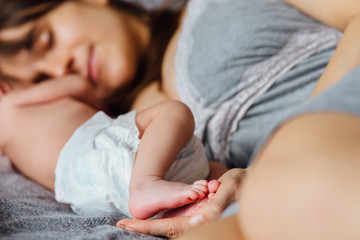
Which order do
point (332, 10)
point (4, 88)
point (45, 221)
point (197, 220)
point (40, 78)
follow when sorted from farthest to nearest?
point (40, 78) < point (4, 88) < point (332, 10) < point (45, 221) < point (197, 220)

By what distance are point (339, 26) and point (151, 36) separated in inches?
29.1

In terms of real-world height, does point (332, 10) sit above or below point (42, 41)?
above

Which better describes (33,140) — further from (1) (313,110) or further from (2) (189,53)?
(1) (313,110)

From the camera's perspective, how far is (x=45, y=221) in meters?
0.63

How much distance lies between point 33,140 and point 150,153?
42cm

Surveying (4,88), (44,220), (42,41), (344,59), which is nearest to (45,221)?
(44,220)

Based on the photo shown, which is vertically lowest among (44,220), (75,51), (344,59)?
(44,220)

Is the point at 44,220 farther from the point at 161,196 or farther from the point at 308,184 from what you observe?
the point at 308,184

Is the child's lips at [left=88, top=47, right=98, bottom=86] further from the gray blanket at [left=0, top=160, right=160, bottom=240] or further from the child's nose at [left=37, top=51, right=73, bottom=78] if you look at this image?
the gray blanket at [left=0, top=160, right=160, bottom=240]

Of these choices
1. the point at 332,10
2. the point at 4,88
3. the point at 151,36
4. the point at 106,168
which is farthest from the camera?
the point at 151,36

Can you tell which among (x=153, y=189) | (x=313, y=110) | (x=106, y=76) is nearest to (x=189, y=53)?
(x=106, y=76)

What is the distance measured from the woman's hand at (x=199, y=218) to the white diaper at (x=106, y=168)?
12 centimetres

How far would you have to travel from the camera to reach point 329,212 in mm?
317

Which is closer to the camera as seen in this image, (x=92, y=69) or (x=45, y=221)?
(x=45, y=221)
